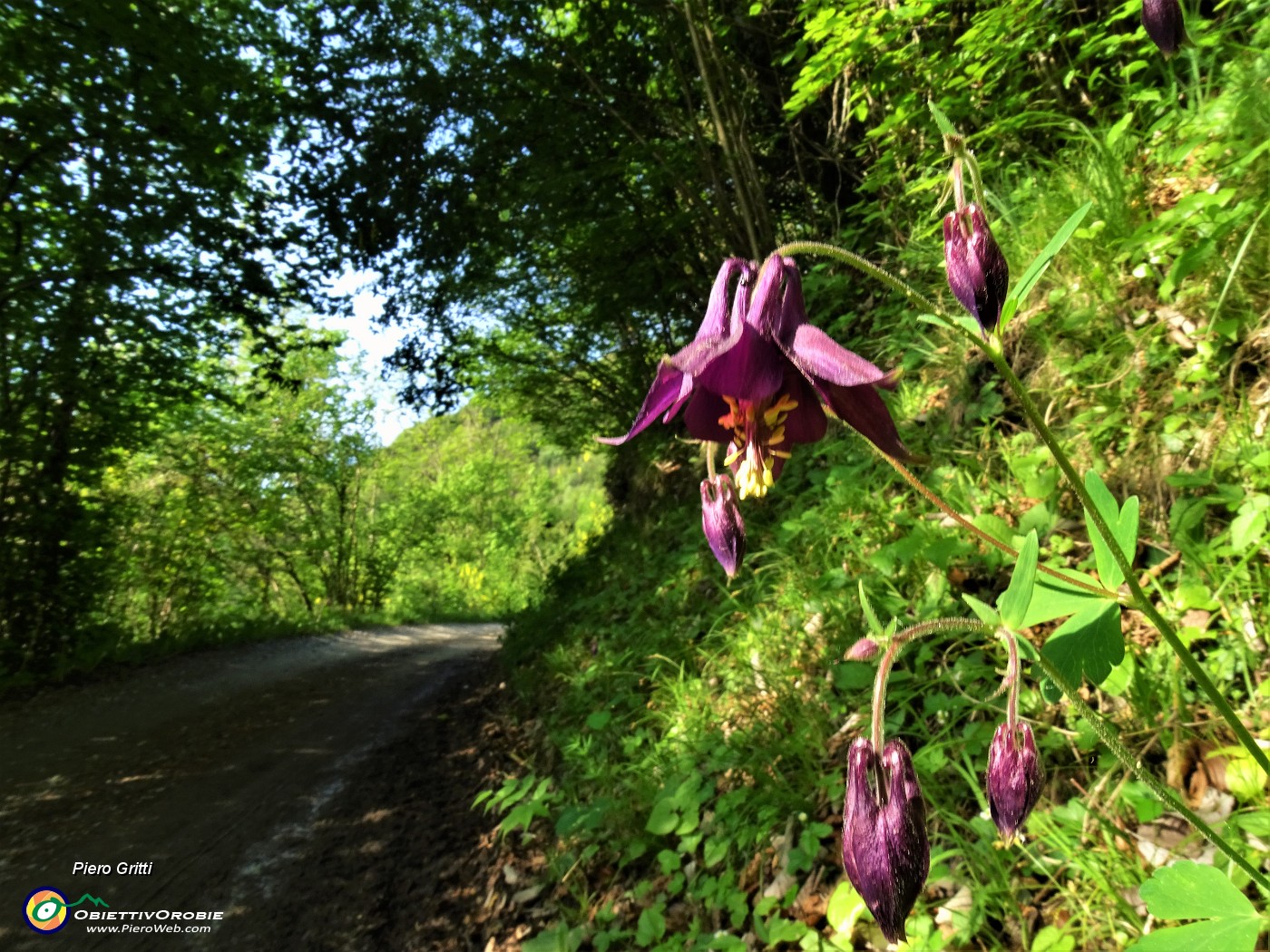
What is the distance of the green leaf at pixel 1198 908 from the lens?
0.96m

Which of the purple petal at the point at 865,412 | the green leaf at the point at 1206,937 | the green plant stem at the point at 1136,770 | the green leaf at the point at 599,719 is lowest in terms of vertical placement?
the green leaf at the point at 599,719

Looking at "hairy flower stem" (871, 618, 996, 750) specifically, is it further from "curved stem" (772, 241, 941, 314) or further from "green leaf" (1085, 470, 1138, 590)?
"curved stem" (772, 241, 941, 314)

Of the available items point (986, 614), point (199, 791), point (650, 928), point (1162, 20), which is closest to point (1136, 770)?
point (986, 614)

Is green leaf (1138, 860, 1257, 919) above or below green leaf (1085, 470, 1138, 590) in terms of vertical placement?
below

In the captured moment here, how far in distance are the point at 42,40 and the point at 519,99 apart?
3.65 m

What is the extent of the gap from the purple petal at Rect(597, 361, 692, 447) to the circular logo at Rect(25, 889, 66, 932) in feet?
13.6

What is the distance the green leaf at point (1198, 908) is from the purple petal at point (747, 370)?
871 mm

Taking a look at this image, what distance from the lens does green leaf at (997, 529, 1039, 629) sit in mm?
958

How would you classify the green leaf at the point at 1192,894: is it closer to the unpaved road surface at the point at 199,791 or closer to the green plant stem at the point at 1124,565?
the green plant stem at the point at 1124,565

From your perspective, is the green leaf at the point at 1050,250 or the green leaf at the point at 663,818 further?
the green leaf at the point at 663,818

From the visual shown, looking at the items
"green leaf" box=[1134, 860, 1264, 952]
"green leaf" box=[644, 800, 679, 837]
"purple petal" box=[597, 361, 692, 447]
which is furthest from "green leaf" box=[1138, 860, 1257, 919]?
"green leaf" box=[644, 800, 679, 837]

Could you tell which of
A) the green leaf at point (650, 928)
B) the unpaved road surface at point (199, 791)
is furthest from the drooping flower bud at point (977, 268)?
the unpaved road surface at point (199, 791)

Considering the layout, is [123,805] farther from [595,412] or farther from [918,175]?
[595,412]

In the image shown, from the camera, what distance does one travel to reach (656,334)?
878 cm
